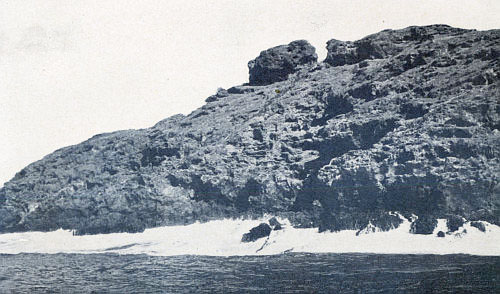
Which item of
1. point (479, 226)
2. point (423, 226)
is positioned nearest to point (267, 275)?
point (423, 226)

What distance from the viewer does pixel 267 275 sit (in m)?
61.3

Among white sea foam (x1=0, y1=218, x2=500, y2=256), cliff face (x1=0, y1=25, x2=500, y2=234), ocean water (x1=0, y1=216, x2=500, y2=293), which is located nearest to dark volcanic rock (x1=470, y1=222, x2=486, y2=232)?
ocean water (x1=0, y1=216, x2=500, y2=293)

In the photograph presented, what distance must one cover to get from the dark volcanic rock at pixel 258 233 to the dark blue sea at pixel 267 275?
15.9m

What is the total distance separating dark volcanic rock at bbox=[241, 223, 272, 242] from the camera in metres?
101

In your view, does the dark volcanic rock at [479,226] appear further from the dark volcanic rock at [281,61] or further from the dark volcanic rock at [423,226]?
the dark volcanic rock at [281,61]

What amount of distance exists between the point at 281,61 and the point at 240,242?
240 feet

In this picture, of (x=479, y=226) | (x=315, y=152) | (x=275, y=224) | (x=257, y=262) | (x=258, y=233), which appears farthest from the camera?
(x=315, y=152)

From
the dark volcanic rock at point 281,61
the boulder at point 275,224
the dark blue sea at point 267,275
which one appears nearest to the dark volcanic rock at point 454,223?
the dark blue sea at point 267,275

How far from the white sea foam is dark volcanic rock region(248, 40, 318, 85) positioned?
5688 cm

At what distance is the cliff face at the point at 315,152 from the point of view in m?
93.6

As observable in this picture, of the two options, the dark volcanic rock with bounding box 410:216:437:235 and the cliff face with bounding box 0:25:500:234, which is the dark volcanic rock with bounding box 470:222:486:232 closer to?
the cliff face with bounding box 0:25:500:234

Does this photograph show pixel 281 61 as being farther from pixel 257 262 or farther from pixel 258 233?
pixel 257 262

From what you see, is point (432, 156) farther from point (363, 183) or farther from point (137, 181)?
point (137, 181)

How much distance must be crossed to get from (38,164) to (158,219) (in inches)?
2394
